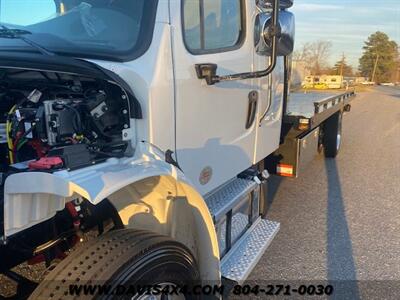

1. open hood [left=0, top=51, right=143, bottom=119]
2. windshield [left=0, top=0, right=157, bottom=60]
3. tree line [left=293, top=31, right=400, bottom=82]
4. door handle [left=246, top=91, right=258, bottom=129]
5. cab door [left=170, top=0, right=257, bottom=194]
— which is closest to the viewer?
open hood [left=0, top=51, right=143, bottom=119]

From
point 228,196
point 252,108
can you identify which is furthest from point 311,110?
point 228,196

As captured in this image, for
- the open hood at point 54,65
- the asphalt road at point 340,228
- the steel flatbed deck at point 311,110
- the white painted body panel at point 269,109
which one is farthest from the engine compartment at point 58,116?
the steel flatbed deck at point 311,110

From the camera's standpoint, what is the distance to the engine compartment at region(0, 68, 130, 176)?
1882mm

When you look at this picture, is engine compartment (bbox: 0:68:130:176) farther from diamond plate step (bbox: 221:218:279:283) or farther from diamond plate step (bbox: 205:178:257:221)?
diamond plate step (bbox: 221:218:279:283)

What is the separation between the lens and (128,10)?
2.23 metres

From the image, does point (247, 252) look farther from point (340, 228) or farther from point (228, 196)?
point (340, 228)

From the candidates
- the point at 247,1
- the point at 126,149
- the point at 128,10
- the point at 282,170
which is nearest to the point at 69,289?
the point at 126,149

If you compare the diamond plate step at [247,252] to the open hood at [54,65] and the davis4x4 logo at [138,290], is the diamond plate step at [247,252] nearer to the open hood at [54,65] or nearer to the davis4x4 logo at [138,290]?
the davis4x4 logo at [138,290]

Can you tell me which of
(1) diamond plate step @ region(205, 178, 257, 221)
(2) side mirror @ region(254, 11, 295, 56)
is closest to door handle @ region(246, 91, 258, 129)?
(2) side mirror @ region(254, 11, 295, 56)

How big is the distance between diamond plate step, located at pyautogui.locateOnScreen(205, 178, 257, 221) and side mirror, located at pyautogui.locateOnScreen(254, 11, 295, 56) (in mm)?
1032

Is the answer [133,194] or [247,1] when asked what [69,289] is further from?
[247,1]

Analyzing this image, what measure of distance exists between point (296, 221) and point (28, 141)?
3.43 metres

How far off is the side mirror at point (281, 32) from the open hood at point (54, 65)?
1143 millimetres

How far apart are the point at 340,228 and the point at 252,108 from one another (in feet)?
6.91
